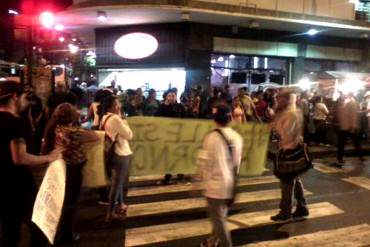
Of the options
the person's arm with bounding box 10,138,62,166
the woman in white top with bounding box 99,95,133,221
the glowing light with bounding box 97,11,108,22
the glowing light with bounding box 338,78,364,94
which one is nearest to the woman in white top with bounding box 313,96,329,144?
the glowing light with bounding box 338,78,364,94

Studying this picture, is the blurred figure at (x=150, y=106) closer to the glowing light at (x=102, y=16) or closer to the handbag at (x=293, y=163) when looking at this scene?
the glowing light at (x=102, y=16)

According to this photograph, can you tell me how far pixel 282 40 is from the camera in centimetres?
2105

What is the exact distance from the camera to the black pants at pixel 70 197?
20.5ft

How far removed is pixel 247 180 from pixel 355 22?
468 inches

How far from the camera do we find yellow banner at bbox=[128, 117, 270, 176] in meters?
9.13

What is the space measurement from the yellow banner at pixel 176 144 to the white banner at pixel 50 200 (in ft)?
13.4

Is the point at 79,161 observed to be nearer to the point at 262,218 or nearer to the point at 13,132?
the point at 13,132

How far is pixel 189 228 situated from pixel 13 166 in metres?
3.29

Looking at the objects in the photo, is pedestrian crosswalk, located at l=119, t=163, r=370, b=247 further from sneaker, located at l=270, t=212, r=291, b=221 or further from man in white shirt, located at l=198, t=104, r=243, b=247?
man in white shirt, located at l=198, t=104, r=243, b=247

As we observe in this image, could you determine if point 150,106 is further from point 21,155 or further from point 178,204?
point 21,155

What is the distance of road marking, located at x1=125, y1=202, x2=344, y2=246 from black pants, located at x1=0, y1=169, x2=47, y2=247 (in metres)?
2.09

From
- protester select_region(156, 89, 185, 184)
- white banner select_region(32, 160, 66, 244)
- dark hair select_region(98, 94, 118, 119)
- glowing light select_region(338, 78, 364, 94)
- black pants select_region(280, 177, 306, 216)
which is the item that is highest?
glowing light select_region(338, 78, 364, 94)

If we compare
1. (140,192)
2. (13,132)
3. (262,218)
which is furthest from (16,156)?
(140,192)

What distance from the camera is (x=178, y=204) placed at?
862 cm
